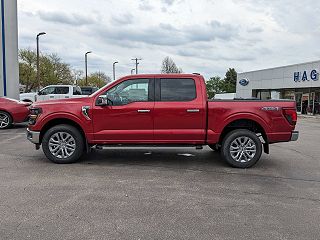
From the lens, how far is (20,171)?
21.2 feet

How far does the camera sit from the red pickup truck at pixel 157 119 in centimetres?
692

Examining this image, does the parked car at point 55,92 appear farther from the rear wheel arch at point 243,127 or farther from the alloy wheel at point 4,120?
the rear wheel arch at point 243,127

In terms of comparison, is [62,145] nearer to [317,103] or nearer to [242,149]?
[242,149]

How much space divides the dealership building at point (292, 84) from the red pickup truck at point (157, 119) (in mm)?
23309

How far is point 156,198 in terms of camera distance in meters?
4.99

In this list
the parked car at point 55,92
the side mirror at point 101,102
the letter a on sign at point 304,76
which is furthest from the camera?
the letter a on sign at point 304,76

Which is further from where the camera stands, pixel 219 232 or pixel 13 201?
pixel 13 201

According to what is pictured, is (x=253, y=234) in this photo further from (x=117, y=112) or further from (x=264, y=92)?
(x=264, y=92)

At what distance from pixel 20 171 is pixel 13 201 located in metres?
1.83

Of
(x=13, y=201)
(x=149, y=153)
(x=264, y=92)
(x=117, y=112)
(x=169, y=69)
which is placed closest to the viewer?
(x=13, y=201)

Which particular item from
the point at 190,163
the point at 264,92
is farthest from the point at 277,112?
the point at 264,92

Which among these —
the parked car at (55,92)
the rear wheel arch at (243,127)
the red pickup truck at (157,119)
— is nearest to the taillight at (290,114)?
the red pickup truck at (157,119)

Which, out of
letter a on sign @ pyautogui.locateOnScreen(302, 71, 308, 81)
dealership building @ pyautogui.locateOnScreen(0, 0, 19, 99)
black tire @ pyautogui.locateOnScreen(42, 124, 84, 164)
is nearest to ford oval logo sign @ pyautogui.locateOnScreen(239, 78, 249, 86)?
letter a on sign @ pyautogui.locateOnScreen(302, 71, 308, 81)

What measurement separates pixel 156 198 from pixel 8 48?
16.3 m
